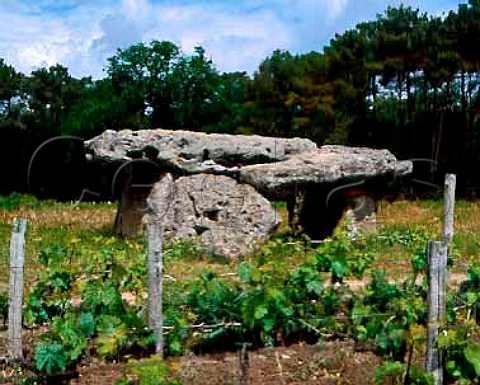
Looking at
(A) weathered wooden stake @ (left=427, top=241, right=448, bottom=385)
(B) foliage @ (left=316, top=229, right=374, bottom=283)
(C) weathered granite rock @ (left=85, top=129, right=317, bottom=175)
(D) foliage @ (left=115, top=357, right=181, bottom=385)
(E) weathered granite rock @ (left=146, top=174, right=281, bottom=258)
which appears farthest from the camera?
(C) weathered granite rock @ (left=85, top=129, right=317, bottom=175)

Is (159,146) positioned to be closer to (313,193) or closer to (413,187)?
(313,193)

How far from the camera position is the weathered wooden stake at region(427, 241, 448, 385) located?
550 cm

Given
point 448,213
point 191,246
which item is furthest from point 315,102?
point 448,213

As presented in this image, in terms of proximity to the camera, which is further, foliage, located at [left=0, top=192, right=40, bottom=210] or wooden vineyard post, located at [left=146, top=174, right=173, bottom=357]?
foliage, located at [left=0, top=192, right=40, bottom=210]

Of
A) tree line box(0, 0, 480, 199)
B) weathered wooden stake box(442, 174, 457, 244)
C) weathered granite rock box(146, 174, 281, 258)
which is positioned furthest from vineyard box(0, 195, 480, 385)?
tree line box(0, 0, 480, 199)

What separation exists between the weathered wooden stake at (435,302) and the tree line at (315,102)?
61.4 ft

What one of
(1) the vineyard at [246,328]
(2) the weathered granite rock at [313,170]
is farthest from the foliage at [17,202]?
(1) the vineyard at [246,328]

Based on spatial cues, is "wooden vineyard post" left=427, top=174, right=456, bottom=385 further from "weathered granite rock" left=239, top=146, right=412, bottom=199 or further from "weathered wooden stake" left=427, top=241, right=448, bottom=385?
"weathered granite rock" left=239, top=146, right=412, bottom=199

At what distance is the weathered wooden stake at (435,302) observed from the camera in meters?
5.50

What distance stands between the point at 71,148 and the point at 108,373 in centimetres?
2212

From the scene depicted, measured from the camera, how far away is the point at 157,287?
5.91m

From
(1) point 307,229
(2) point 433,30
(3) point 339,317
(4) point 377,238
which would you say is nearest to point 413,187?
(2) point 433,30

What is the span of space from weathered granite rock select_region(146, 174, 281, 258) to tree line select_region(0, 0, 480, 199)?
12.3 m

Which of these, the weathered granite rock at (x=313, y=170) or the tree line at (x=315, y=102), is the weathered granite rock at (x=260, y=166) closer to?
the weathered granite rock at (x=313, y=170)
